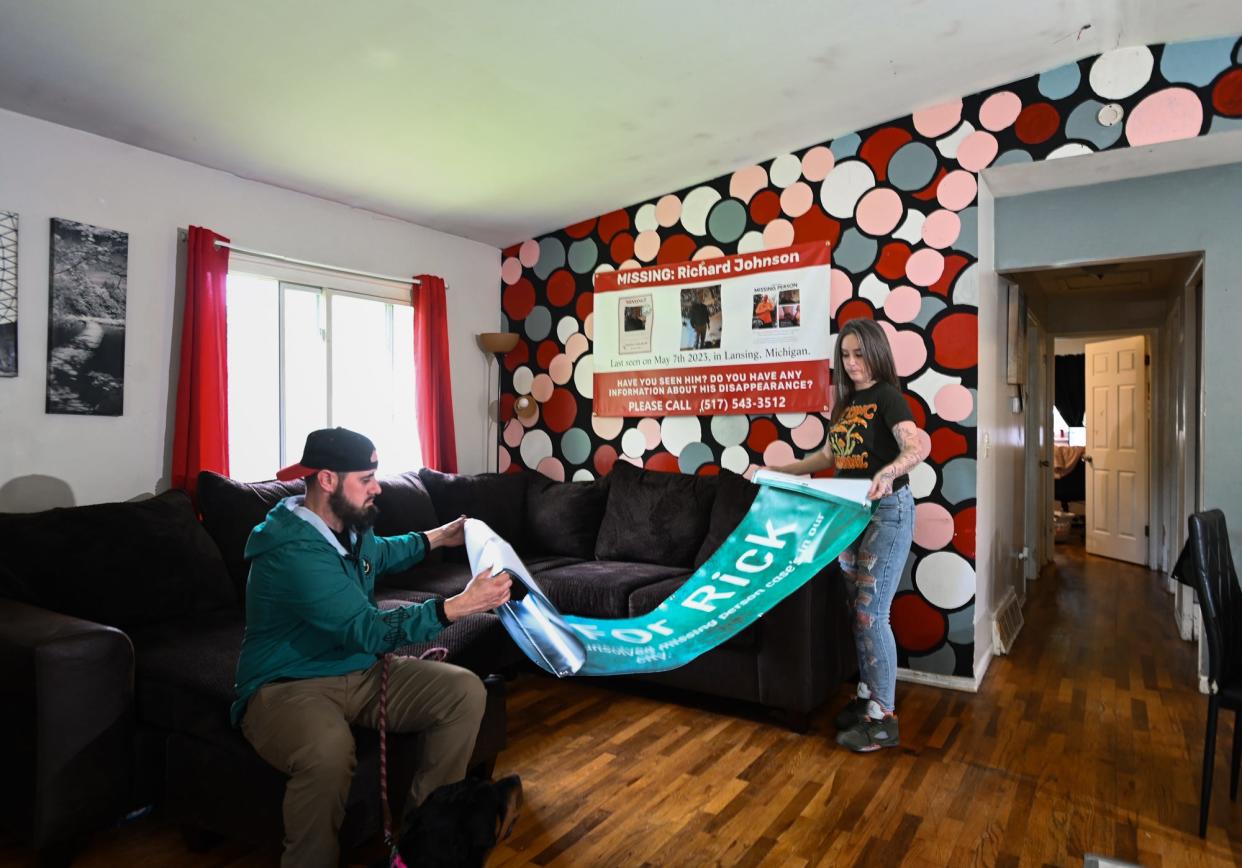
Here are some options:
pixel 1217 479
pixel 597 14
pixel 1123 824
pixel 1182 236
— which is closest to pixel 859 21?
pixel 597 14

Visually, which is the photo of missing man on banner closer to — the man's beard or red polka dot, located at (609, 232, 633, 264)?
red polka dot, located at (609, 232, 633, 264)

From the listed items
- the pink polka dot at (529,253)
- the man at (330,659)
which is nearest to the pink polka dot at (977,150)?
the pink polka dot at (529,253)

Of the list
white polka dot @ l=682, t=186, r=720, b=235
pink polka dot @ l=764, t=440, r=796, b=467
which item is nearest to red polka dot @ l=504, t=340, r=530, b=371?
white polka dot @ l=682, t=186, r=720, b=235

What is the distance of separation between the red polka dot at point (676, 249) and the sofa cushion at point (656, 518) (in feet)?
3.75

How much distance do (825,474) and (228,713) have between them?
8.51 feet

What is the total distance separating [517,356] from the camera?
481cm

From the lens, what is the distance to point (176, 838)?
2.17 meters

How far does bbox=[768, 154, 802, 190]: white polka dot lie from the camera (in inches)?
149

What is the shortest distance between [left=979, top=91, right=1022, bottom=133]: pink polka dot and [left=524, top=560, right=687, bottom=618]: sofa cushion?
2.32m

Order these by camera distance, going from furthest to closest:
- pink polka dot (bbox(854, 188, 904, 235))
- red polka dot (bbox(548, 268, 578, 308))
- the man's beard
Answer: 1. red polka dot (bbox(548, 268, 578, 308))
2. pink polka dot (bbox(854, 188, 904, 235))
3. the man's beard

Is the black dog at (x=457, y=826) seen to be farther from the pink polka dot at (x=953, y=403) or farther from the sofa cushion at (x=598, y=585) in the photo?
the pink polka dot at (x=953, y=403)

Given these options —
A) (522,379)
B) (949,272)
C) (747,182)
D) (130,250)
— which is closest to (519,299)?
(522,379)

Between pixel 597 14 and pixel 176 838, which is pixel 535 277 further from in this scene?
pixel 176 838

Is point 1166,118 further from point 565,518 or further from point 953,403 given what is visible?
point 565,518
